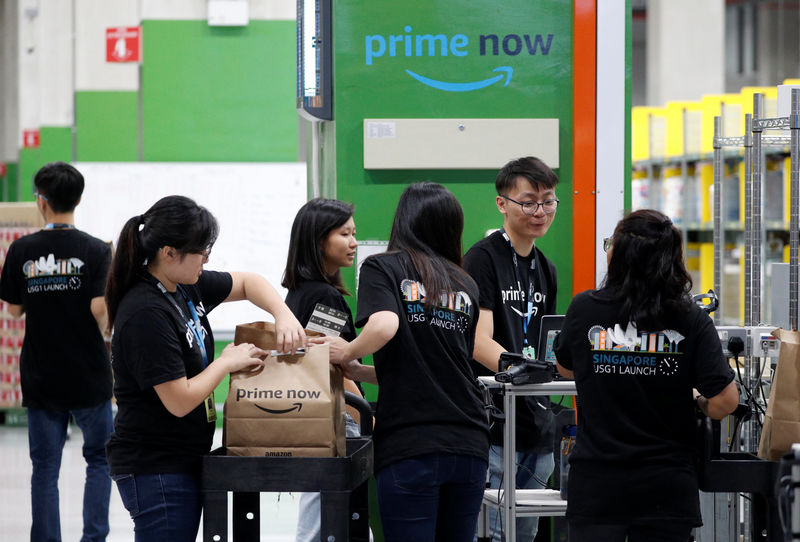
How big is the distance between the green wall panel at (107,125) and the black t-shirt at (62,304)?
4236 millimetres

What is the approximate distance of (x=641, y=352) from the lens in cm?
254

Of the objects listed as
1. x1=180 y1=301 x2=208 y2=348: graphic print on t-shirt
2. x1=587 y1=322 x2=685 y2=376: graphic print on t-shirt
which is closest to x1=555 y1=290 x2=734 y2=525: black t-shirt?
x1=587 y1=322 x2=685 y2=376: graphic print on t-shirt

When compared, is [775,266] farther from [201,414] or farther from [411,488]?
[201,414]

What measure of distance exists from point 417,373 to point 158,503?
73 centimetres

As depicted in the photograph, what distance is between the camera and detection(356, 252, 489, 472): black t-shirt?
107 inches

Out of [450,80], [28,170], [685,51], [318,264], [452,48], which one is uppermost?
[685,51]

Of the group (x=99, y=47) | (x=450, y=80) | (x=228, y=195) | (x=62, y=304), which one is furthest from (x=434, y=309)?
(x=99, y=47)

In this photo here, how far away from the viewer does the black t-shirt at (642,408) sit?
2529mm

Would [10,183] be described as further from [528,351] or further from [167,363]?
[167,363]

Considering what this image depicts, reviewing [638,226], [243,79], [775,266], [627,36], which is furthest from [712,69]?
[638,226]

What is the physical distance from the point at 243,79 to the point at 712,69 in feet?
19.2

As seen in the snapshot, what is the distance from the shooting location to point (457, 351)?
2791mm

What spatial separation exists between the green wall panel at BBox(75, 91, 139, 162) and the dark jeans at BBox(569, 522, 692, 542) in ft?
21.9

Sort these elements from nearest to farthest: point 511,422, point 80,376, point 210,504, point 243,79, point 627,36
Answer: point 210,504 < point 511,422 < point 627,36 < point 80,376 < point 243,79
